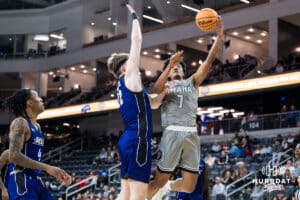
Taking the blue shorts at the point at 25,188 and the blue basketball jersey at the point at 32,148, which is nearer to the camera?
the blue shorts at the point at 25,188

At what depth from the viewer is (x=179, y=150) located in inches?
279

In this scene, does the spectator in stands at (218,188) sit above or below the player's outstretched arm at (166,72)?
below

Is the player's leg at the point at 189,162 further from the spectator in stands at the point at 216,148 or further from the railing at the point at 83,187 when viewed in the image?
the railing at the point at 83,187

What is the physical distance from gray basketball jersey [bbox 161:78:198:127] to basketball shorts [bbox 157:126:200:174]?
3.3 inches

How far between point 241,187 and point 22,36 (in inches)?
1114

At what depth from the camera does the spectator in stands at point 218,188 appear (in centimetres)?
1838

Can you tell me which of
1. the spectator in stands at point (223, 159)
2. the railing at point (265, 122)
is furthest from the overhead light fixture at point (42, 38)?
the spectator in stands at point (223, 159)

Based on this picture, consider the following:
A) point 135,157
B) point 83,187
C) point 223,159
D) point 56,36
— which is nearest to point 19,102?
point 135,157

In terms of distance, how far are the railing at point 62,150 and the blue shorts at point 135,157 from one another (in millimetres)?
30411

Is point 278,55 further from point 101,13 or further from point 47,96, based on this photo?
point 47,96

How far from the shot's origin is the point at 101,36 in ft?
128

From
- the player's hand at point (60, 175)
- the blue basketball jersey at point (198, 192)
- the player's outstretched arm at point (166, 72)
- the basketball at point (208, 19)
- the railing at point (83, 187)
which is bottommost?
the railing at point (83, 187)

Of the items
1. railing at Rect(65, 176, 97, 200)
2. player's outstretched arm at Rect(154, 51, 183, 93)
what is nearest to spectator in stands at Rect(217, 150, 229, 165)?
railing at Rect(65, 176, 97, 200)

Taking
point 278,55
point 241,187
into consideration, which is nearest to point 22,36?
point 278,55
